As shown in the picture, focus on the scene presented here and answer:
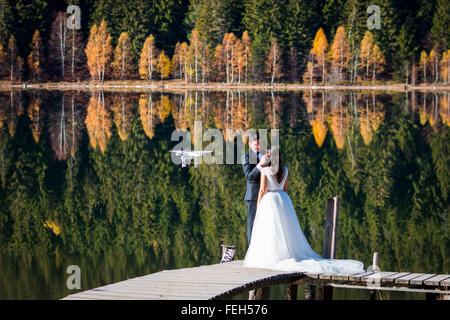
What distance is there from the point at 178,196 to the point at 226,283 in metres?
12.7

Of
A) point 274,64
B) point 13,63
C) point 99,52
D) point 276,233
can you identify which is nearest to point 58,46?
point 99,52

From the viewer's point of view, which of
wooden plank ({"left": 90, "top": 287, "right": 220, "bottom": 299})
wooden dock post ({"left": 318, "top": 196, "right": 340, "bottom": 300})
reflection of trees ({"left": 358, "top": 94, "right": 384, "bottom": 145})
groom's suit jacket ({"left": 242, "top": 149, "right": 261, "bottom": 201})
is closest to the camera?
wooden plank ({"left": 90, "top": 287, "right": 220, "bottom": 299})

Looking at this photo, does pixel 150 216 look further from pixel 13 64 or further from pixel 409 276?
pixel 13 64

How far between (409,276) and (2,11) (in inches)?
3309

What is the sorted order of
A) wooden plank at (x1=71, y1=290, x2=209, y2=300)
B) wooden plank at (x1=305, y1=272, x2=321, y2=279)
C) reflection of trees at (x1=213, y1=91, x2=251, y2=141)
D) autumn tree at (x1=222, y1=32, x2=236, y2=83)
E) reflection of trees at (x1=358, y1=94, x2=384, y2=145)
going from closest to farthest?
1. wooden plank at (x1=71, y1=290, x2=209, y2=300)
2. wooden plank at (x1=305, y1=272, x2=321, y2=279)
3. reflection of trees at (x1=358, y1=94, x2=384, y2=145)
4. reflection of trees at (x1=213, y1=91, x2=251, y2=141)
5. autumn tree at (x1=222, y1=32, x2=236, y2=83)

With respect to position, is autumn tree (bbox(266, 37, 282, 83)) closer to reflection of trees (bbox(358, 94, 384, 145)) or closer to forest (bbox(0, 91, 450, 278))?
reflection of trees (bbox(358, 94, 384, 145))

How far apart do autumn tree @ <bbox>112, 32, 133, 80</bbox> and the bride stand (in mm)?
76305

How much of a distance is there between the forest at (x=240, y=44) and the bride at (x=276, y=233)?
71869 mm

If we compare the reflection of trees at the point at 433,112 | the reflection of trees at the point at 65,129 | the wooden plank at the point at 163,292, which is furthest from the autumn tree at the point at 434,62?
the wooden plank at the point at 163,292

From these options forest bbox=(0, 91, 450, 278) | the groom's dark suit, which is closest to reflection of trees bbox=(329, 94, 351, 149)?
forest bbox=(0, 91, 450, 278)

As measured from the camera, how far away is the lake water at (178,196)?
14.9 m

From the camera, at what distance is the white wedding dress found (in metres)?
9.86

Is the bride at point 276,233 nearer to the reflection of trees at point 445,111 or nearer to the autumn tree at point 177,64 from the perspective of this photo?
the reflection of trees at point 445,111
